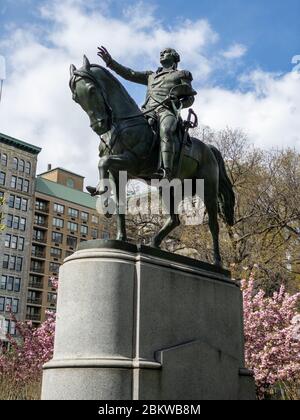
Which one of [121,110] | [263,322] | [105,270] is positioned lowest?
[105,270]

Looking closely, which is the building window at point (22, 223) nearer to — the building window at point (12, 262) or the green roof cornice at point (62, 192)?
the building window at point (12, 262)

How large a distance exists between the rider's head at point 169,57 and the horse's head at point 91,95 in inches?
86.0

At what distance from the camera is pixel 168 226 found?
1051 centimetres

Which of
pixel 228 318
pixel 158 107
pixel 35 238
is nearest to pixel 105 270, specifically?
pixel 228 318

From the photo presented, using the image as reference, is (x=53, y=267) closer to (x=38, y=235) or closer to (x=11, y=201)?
(x=38, y=235)

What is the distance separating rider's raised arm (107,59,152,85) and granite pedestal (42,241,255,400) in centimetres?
402

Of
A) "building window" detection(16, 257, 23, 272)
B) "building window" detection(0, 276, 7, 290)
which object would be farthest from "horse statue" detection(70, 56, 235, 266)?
"building window" detection(16, 257, 23, 272)

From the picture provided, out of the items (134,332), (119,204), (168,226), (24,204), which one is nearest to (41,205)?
(24,204)

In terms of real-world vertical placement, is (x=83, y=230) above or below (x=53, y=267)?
above

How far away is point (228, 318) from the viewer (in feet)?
32.5

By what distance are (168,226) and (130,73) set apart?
10.6 feet

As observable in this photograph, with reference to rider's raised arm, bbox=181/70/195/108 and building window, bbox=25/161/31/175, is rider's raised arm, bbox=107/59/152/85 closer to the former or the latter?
rider's raised arm, bbox=181/70/195/108

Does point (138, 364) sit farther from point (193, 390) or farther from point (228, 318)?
point (228, 318)
